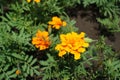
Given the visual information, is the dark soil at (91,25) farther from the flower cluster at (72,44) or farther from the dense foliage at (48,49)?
the flower cluster at (72,44)

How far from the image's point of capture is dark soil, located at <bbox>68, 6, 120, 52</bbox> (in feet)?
10.5

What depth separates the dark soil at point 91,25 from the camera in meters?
3.19

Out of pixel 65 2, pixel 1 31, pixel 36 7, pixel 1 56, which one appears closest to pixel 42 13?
pixel 36 7

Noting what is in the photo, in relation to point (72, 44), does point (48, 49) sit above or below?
below

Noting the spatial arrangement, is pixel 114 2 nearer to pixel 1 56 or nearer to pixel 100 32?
pixel 100 32

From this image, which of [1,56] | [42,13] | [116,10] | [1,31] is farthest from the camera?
[116,10]

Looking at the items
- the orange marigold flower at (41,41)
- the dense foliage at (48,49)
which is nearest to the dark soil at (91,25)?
the dense foliage at (48,49)

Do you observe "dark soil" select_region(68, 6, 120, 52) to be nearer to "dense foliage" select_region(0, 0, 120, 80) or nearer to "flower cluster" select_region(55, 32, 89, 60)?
"dense foliage" select_region(0, 0, 120, 80)

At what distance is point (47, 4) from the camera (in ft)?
10.1

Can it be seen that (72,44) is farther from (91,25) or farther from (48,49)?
(91,25)

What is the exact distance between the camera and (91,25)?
10.9ft

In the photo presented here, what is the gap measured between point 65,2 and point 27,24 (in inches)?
22.8

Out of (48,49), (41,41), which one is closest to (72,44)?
(41,41)

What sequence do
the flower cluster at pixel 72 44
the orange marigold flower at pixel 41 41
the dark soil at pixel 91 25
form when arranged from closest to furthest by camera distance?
the flower cluster at pixel 72 44
the orange marigold flower at pixel 41 41
the dark soil at pixel 91 25
